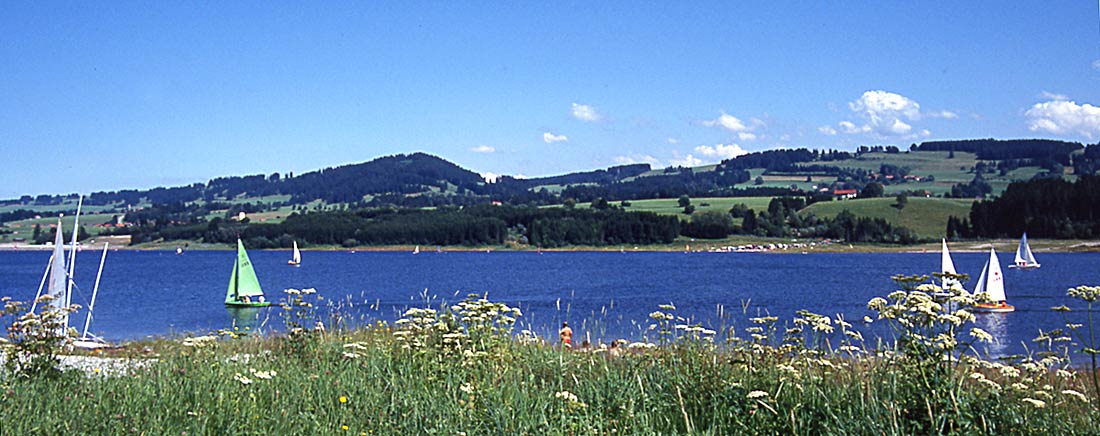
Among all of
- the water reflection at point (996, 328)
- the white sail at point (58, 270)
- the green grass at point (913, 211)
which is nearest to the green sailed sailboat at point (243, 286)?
the white sail at point (58, 270)

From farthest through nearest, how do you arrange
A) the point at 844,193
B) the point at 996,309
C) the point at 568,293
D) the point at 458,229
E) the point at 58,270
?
the point at 844,193
the point at 458,229
the point at 568,293
the point at 996,309
the point at 58,270

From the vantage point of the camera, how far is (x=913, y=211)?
150 metres

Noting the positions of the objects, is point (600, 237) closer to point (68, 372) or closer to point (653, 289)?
point (653, 289)

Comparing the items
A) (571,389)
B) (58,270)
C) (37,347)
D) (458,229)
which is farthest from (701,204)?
(37,347)

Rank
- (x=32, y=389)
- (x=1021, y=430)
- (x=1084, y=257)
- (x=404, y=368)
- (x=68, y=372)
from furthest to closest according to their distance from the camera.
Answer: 1. (x=1084, y=257)
2. (x=404, y=368)
3. (x=68, y=372)
4. (x=32, y=389)
5. (x=1021, y=430)

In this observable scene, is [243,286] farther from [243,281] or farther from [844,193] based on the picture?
[844,193]

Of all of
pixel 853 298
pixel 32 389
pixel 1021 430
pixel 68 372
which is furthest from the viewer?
pixel 853 298

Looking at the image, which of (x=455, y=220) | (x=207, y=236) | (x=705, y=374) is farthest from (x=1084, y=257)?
(x=207, y=236)

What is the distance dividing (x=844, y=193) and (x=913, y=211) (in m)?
41.6

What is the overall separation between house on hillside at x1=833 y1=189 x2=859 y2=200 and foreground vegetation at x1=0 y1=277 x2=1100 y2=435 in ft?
584

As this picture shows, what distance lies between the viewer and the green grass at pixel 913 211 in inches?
5556

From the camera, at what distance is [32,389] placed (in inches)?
306

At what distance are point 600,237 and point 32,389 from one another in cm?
15292

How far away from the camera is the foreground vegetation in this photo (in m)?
6.48
